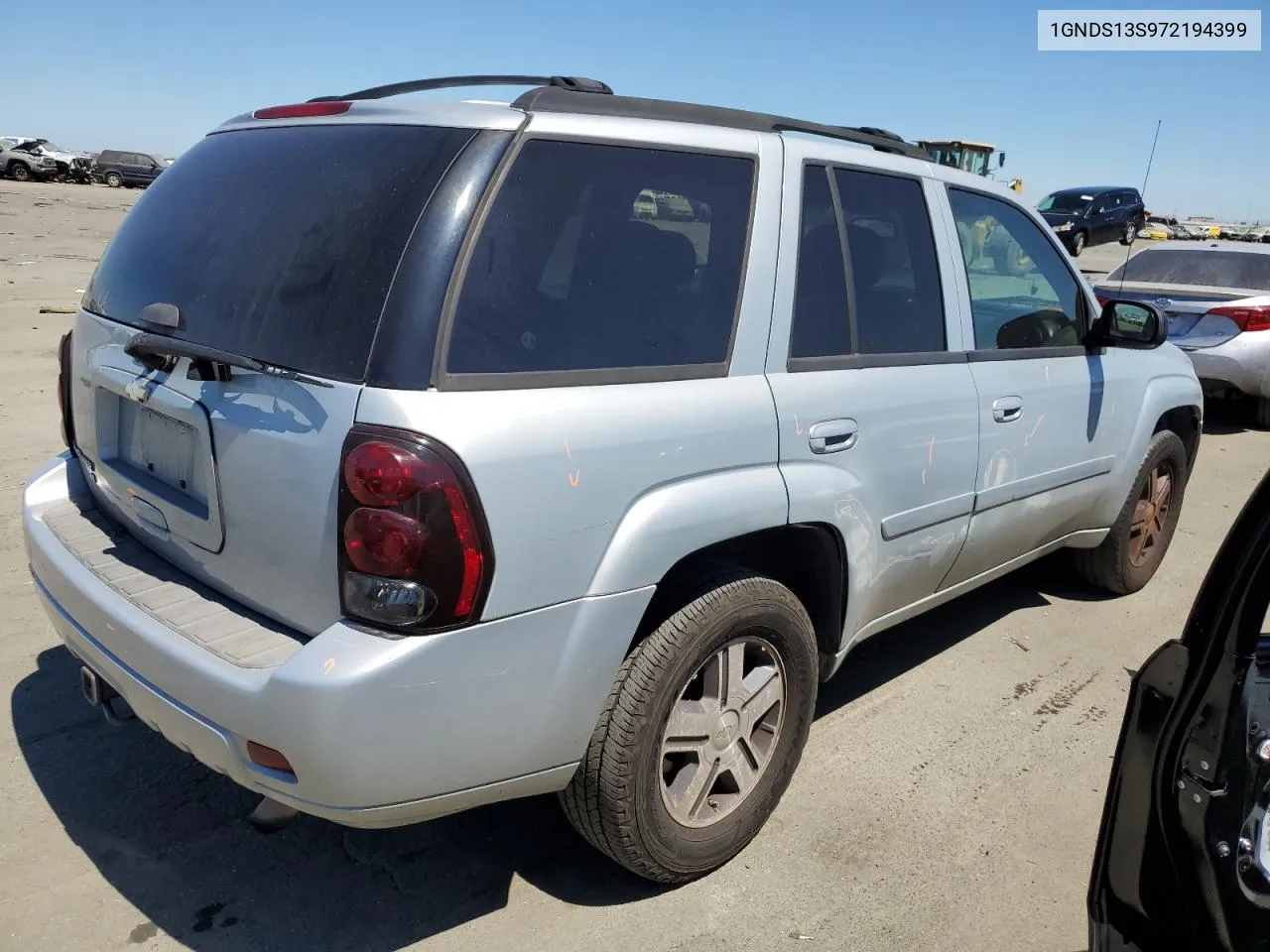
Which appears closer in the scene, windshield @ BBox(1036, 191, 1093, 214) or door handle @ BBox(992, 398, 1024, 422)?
door handle @ BBox(992, 398, 1024, 422)

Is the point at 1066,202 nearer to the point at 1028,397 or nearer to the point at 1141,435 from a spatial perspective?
the point at 1141,435

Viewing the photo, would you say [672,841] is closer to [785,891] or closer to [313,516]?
[785,891]

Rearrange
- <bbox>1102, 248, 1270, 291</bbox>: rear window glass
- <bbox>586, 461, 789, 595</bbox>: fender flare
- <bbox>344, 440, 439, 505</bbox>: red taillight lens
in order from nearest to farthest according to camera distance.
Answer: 1. <bbox>344, 440, 439, 505</bbox>: red taillight lens
2. <bbox>586, 461, 789, 595</bbox>: fender flare
3. <bbox>1102, 248, 1270, 291</bbox>: rear window glass

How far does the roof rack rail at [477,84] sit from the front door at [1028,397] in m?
1.49

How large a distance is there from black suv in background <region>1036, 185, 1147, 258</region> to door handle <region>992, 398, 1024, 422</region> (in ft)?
78.8

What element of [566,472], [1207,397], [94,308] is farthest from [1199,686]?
[1207,397]

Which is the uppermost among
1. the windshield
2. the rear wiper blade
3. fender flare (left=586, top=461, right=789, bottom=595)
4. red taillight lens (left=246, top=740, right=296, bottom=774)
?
the windshield

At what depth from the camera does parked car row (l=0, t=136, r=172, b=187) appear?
1725 inches

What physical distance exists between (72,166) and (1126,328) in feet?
166

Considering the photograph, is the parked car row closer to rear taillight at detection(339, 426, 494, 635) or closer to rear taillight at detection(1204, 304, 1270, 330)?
rear taillight at detection(1204, 304, 1270, 330)

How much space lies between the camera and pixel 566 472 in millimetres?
2182

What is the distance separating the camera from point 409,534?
2025mm

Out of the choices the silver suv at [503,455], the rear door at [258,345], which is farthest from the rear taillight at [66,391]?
the rear door at [258,345]

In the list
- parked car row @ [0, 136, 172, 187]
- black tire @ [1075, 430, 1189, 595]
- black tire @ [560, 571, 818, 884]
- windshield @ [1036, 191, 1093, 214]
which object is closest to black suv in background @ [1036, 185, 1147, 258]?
windshield @ [1036, 191, 1093, 214]
